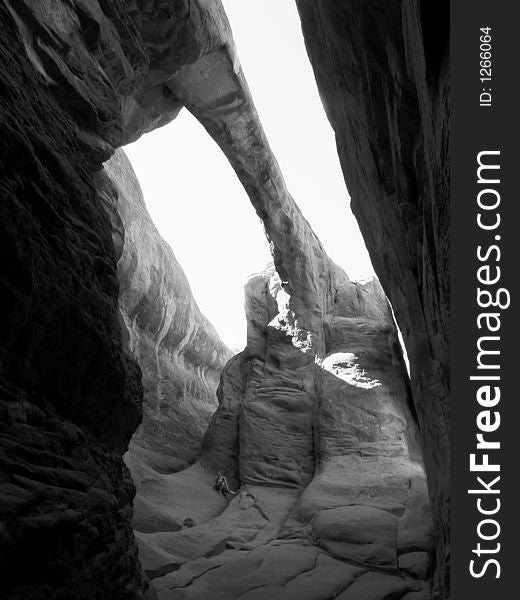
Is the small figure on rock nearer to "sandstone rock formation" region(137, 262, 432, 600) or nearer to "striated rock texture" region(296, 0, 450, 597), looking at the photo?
"sandstone rock formation" region(137, 262, 432, 600)

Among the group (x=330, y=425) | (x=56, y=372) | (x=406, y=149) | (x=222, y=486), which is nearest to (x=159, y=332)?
(x=222, y=486)

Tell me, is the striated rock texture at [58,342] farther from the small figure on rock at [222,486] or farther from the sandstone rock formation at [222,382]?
the small figure on rock at [222,486]

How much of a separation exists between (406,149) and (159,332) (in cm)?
1692

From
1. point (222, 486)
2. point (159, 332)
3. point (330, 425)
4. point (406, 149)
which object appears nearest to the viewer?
point (406, 149)

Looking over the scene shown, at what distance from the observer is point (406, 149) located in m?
6.28

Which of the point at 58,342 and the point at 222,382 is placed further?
the point at 222,382

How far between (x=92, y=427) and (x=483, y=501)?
3691 mm

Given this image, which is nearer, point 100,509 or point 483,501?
point 483,501

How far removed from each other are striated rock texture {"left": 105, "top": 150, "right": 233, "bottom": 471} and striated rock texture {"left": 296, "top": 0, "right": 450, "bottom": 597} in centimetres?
1045

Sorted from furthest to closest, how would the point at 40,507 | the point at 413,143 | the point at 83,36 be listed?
1. the point at 83,36
2. the point at 413,143
3. the point at 40,507

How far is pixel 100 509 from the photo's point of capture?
4.40m

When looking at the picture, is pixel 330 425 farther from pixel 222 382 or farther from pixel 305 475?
pixel 222 382

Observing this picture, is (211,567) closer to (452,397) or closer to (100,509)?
(100,509)

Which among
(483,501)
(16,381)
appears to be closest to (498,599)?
(483,501)
